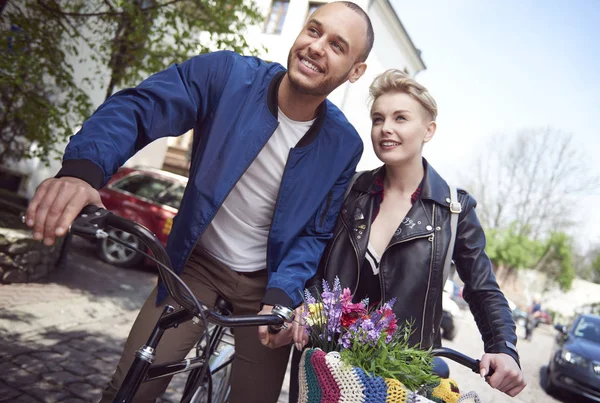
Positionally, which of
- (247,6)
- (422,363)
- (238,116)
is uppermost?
(247,6)

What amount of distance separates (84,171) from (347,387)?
3.01 ft

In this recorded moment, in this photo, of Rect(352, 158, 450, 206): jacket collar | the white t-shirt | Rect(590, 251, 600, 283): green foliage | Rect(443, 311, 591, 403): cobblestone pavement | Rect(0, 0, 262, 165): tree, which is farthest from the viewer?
Rect(590, 251, 600, 283): green foliage

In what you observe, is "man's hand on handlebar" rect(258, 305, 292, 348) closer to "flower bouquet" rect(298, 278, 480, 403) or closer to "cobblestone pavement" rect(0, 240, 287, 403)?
"flower bouquet" rect(298, 278, 480, 403)

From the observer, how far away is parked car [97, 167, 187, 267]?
8.95 metres

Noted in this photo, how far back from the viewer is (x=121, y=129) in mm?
1617

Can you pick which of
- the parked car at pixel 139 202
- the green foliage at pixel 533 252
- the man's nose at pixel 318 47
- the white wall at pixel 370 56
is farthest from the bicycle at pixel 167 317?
the green foliage at pixel 533 252

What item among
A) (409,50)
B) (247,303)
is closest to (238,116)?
(247,303)

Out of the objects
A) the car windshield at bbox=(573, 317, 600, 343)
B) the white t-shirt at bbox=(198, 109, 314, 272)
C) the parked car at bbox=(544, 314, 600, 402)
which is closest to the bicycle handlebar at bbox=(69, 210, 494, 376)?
the white t-shirt at bbox=(198, 109, 314, 272)

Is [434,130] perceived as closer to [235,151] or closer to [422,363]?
[235,151]

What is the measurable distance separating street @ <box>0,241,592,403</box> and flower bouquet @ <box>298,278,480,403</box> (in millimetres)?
3028

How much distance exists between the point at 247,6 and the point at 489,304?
240 inches

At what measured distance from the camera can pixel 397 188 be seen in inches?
98.6

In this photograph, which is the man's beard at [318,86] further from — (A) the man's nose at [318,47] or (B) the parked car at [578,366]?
(B) the parked car at [578,366]

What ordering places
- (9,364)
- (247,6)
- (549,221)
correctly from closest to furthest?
(9,364)
(247,6)
(549,221)
